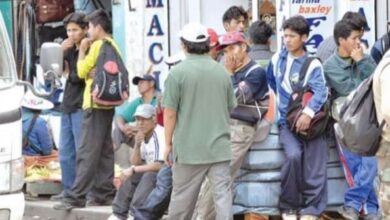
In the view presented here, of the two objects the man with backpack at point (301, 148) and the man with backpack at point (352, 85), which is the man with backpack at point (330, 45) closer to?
the man with backpack at point (352, 85)

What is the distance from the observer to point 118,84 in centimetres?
1109

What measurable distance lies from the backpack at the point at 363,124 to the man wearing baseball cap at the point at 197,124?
163cm

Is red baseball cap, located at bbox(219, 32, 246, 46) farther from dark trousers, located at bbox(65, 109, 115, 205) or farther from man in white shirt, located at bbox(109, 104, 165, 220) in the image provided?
dark trousers, located at bbox(65, 109, 115, 205)

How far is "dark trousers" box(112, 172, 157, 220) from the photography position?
1002cm

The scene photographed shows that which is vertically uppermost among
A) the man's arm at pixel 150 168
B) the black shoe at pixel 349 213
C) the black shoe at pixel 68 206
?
the man's arm at pixel 150 168

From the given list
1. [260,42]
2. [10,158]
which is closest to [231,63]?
[260,42]

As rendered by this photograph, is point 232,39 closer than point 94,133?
Yes

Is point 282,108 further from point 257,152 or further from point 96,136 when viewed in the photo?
point 96,136

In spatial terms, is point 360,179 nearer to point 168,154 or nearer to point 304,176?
point 304,176

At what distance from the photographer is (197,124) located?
354 inches

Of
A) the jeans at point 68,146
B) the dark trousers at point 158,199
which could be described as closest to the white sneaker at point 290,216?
the dark trousers at point 158,199

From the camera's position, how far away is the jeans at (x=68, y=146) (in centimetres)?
1159

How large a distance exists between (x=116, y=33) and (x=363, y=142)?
711 cm

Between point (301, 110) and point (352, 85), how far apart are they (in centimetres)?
50
